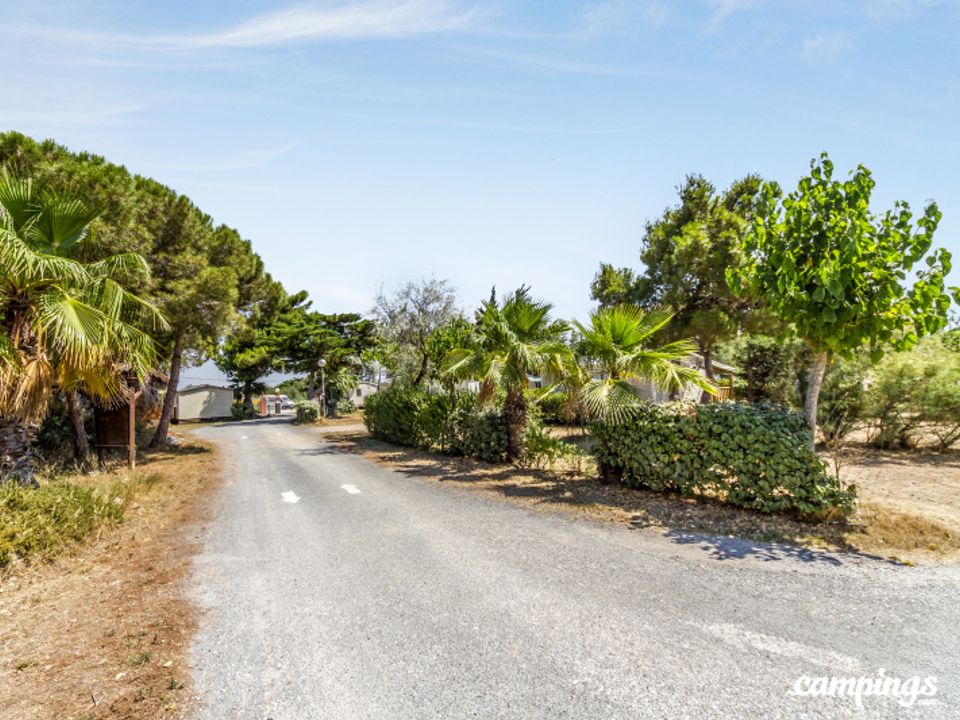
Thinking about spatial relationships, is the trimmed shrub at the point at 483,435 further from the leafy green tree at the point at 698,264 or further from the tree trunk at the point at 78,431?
the tree trunk at the point at 78,431

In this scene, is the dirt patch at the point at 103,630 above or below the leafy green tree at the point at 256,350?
below

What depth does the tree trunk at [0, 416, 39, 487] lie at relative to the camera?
27.7ft

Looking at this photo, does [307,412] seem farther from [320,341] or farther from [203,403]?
[203,403]

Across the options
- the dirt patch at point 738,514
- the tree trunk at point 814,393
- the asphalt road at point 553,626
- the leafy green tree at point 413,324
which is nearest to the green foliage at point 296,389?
the leafy green tree at point 413,324

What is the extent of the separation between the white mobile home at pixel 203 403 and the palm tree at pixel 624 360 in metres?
44.6

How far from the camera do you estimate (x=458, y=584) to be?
17.0 feet

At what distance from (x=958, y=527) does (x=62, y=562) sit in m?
11.3

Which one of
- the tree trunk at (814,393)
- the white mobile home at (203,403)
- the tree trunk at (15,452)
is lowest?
the white mobile home at (203,403)

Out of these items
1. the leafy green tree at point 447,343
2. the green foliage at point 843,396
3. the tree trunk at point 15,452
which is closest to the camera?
the tree trunk at point 15,452

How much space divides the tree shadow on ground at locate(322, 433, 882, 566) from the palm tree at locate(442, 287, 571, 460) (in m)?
1.37

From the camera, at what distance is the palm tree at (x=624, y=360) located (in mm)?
8875

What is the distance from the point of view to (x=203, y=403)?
4816cm

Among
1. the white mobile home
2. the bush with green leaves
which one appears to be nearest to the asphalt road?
the bush with green leaves

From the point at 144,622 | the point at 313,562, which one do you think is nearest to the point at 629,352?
the point at 313,562
